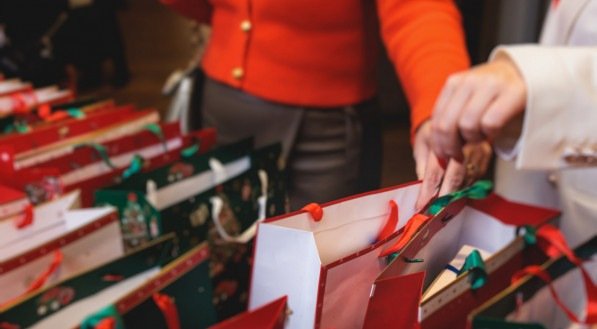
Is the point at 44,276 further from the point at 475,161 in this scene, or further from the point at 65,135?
the point at 475,161

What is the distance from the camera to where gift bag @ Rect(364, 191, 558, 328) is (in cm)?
45

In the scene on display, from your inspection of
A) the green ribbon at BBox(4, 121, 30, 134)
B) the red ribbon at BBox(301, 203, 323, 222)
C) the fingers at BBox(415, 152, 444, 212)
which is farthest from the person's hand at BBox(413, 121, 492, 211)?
the green ribbon at BBox(4, 121, 30, 134)

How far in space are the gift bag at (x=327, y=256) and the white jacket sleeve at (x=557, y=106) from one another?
0.13 meters

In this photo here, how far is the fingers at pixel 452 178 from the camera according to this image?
1.77ft

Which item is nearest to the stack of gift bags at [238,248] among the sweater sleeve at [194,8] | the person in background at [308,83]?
the person in background at [308,83]

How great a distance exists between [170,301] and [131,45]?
13.3ft

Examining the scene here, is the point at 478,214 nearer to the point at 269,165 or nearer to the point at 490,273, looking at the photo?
the point at 490,273

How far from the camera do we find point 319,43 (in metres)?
0.86

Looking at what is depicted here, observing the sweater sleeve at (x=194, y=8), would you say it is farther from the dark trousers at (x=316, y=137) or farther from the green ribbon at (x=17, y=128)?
the green ribbon at (x=17, y=128)

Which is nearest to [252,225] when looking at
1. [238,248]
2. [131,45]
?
[238,248]

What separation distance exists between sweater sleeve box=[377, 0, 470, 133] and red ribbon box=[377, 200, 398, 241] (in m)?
0.17

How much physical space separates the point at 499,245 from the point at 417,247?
135 mm

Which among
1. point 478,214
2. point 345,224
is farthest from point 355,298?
point 478,214

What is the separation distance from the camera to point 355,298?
1.60 ft
